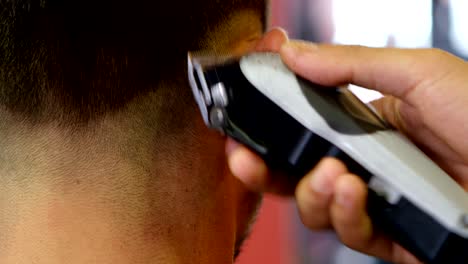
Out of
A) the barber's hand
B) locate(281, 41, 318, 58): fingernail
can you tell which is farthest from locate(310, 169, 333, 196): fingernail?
locate(281, 41, 318, 58): fingernail

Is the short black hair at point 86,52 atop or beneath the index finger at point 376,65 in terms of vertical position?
atop

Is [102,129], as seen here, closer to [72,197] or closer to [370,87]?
[72,197]

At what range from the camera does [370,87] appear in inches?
26.3

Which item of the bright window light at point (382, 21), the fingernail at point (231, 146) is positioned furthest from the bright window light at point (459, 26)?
the fingernail at point (231, 146)

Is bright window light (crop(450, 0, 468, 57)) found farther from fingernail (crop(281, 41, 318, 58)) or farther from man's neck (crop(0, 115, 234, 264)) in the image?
man's neck (crop(0, 115, 234, 264))

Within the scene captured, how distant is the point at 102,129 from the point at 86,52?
76 mm

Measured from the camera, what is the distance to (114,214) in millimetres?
634

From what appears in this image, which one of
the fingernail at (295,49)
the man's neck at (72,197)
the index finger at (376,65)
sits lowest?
the man's neck at (72,197)

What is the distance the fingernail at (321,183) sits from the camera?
1.91ft

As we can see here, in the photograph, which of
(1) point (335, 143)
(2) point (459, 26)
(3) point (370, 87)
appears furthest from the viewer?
(2) point (459, 26)

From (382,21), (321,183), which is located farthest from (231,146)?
(382,21)

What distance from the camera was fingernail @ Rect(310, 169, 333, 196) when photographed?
58 cm

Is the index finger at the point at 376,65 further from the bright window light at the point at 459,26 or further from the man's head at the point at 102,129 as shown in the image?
the bright window light at the point at 459,26

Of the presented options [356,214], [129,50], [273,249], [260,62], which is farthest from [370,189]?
[273,249]
